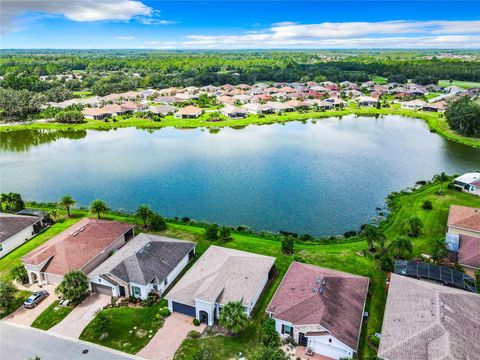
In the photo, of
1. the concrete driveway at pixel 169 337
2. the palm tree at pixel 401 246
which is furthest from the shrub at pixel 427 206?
the concrete driveway at pixel 169 337

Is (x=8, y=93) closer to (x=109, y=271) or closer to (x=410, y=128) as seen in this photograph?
(x=109, y=271)

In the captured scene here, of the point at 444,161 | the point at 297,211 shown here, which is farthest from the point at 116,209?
the point at 444,161

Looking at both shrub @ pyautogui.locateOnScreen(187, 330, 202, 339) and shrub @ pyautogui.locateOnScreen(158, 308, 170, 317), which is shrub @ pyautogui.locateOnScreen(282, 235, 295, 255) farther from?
shrub @ pyautogui.locateOnScreen(158, 308, 170, 317)

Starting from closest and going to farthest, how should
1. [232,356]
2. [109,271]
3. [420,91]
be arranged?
[232,356] → [109,271] → [420,91]

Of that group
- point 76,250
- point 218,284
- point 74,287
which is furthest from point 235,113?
point 74,287

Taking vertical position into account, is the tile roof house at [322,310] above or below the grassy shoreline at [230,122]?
below

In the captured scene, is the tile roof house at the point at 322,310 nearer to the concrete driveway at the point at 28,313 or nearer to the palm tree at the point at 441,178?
the concrete driveway at the point at 28,313
